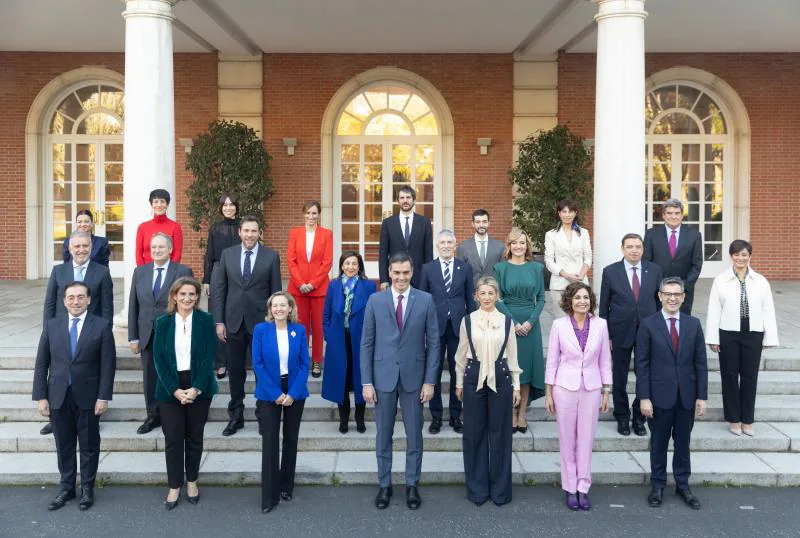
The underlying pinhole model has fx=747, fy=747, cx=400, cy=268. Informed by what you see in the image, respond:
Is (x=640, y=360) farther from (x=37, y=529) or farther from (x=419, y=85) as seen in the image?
(x=419, y=85)

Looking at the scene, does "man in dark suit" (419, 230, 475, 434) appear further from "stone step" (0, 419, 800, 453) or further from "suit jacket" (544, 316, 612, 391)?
"suit jacket" (544, 316, 612, 391)

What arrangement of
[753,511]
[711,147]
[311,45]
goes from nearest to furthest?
[753,511], [311,45], [711,147]

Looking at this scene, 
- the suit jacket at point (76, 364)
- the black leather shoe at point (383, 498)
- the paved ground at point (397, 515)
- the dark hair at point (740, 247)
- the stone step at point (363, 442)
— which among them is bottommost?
the paved ground at point (397, 515)

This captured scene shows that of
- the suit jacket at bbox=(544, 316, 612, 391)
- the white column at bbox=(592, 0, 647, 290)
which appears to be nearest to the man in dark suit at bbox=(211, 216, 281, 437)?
the suit jacket at bbox=(544, 316, 612, 391)

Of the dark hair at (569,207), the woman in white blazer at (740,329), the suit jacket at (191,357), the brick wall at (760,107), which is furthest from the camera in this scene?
the brick wall at (760,107)

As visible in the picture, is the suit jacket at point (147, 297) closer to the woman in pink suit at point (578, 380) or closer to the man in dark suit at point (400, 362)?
the man in dark suit at point (400, 362)

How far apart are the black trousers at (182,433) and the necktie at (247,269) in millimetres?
1245

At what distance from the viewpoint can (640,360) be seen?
16.3 ft

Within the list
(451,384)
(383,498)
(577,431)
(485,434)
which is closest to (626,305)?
(577,431)

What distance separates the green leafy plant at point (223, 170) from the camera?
479 inches

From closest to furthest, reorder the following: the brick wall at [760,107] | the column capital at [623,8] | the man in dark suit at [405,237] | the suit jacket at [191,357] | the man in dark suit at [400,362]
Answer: the suit jacket at [191,357], the man in dark suit at [400,362], the man in dark suit at [405,237], the column capital at [623,8], the brick wall at [760,107]

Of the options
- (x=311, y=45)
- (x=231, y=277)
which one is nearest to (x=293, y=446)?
(x=231, y=277)

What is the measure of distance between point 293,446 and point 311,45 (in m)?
9.38

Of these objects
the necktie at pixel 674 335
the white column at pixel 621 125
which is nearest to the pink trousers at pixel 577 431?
the necktie at pixel 674 335
